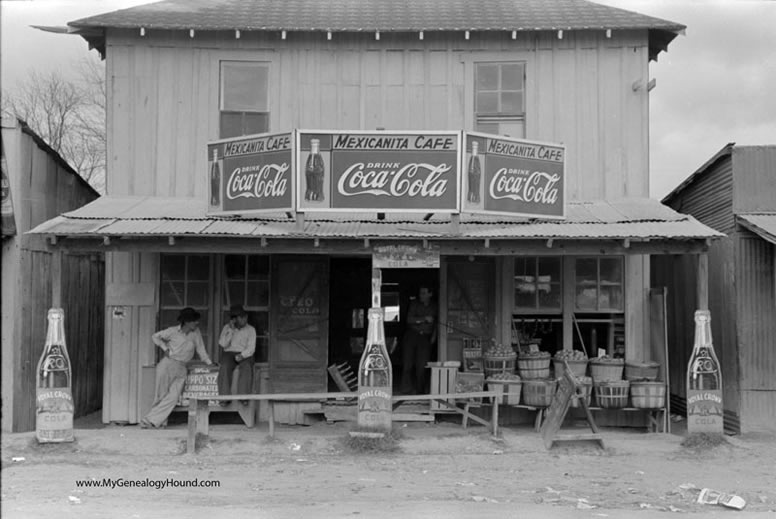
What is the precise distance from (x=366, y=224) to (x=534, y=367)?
3.48 m

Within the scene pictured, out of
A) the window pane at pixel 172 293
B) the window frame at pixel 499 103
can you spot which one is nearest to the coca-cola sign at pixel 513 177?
the window frame at pixel 499 103

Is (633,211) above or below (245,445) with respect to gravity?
above

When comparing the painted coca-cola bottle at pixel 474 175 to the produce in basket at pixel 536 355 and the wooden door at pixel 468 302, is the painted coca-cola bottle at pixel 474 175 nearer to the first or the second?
the wooden door at pixel 468 302

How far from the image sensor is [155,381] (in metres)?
11.9

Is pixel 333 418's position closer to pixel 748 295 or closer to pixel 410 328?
pixel 410 328

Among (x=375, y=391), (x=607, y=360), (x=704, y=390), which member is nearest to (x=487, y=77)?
(x=607, y=360)

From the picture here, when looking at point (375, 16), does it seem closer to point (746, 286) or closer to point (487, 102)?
point (487, 102)

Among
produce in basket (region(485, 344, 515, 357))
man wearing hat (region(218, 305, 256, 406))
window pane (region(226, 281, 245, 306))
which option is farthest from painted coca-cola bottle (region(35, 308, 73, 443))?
produce in basket (region(485, 344, 515, 357))

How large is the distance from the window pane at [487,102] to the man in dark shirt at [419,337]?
3.23 meters

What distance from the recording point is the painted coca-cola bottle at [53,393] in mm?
9883

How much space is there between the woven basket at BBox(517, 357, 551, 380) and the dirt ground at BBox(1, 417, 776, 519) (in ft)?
2.85

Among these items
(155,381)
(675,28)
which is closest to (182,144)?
(155,381)

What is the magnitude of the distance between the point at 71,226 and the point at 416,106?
5.85 meters

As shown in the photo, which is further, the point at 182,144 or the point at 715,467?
the point at 182,144
